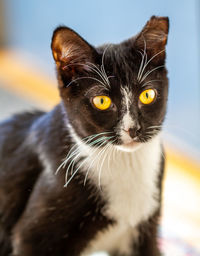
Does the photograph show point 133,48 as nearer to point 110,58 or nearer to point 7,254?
point 110,58

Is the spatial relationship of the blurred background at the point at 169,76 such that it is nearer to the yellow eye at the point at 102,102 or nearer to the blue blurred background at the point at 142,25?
the blue blurred background at the point at 142,25

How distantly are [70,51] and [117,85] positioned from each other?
0.14 metres

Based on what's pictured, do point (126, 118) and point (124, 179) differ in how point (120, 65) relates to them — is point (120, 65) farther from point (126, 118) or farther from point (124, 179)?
point (124, 179)

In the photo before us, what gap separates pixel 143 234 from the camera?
4.50 feet

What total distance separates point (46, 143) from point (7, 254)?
1.24 ft

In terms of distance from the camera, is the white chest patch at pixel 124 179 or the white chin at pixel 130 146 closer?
the white chin at pixel 130 146

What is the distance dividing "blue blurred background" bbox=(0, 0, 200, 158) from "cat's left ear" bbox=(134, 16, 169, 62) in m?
0.35

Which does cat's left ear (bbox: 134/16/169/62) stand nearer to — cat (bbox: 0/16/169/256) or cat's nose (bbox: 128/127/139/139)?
cat (bbox: 0/16/169/256)

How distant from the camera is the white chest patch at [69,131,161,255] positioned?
4.01 feet

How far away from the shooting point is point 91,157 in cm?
122

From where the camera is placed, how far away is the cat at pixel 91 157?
1.08 meters

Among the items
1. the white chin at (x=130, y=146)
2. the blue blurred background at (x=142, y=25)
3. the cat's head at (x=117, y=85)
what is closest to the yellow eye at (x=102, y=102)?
the cat's head at (x=117, y=85)

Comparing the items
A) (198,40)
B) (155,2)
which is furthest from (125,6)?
(198,40)

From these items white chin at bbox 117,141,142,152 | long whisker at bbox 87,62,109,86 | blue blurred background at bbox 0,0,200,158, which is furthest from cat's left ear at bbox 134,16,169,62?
blue blurred background at bbox 0,0,200,158
